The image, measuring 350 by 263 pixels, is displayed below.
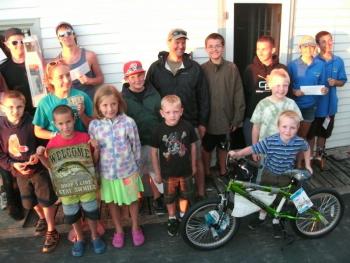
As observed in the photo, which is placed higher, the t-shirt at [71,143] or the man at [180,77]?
the man at [180,77]

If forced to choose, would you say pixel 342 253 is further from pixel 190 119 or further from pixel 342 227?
pixel 190 119

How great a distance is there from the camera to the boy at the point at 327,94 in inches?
175

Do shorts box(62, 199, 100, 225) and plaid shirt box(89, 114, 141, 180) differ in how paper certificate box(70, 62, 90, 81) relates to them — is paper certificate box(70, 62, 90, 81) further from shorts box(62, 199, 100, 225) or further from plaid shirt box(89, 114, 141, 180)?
shorts box(62, 199, 100, 225)

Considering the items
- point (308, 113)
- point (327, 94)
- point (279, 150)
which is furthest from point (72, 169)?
point (327, 94)

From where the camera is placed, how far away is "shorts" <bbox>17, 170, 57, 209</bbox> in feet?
11.2

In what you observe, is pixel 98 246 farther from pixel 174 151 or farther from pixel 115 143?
pixel 174 151

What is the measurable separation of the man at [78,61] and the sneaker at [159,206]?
1.48m

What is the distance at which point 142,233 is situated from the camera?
3.62 m

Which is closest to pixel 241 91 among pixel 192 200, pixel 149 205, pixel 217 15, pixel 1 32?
pixel 217 15

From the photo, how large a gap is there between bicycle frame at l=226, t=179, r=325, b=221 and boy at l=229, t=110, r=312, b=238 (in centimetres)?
11

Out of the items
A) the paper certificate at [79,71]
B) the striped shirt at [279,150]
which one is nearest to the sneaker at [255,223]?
the striped shirt at [279,150]

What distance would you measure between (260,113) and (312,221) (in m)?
1.19

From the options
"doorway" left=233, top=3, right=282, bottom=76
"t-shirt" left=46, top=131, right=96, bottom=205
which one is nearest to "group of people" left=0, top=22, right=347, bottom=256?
"t-shirt" left=46, top=131, right=96, bottom=205

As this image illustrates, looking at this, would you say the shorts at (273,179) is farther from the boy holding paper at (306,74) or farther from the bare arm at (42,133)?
the bare arm at (42,133)
